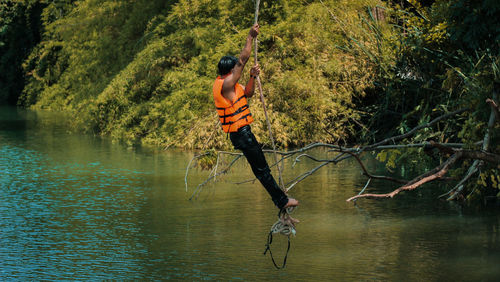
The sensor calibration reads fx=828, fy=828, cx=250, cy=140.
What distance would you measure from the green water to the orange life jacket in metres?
1.41

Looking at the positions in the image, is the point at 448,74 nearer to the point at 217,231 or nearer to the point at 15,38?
the point at 217,231

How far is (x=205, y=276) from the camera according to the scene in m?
7.66

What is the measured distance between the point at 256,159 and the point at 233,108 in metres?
0.54

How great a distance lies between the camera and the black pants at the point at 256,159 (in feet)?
25.0

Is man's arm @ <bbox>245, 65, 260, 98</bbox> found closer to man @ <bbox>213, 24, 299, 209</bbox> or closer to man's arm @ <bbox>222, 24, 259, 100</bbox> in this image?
man @ <bbox>213, 24, 299, 209</bbox>

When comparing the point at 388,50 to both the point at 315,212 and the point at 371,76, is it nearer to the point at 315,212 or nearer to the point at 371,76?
the point at 371,76

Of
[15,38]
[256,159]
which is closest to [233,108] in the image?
[256,159]

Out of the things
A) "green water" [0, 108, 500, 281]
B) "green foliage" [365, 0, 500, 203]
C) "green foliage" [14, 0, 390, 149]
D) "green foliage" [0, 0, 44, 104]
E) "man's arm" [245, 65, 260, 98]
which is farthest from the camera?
"green foliage" [0, 0, 44, 104]

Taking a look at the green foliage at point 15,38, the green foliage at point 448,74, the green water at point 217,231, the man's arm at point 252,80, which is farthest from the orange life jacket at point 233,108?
the green foliage at point 15,38

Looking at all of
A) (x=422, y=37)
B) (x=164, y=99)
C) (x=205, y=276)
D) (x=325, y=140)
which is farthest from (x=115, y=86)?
(x=205, y=276)

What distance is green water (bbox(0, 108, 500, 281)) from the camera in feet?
26.0

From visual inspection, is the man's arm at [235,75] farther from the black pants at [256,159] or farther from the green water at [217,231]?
the green water at [217,231]

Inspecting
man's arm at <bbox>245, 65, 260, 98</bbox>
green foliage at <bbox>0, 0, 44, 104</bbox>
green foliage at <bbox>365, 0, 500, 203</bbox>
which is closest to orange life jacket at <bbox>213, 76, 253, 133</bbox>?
man's arm at <bbox>245, 65, 260, 98</bbox>

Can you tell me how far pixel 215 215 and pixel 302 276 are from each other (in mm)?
3236
